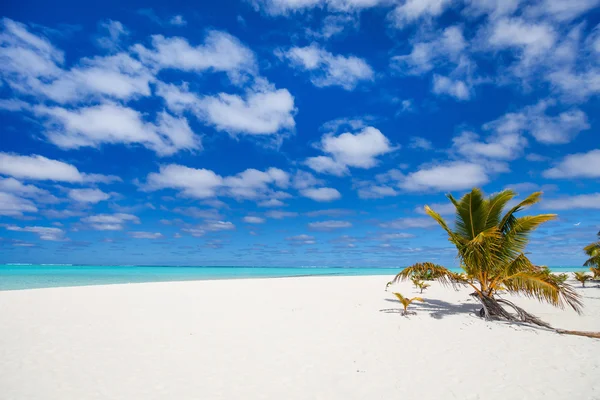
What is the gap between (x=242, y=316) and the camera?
10.9 metres

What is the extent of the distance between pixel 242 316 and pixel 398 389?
7.01m

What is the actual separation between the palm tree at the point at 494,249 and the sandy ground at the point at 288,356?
3.35ft

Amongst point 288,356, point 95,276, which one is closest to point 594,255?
point 288,356

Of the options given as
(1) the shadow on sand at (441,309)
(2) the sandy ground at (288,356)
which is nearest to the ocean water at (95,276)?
(2) the sandy ground at (288,356)

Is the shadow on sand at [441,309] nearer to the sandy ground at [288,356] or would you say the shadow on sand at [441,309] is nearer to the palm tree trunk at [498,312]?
the sandy ground at [288,356]

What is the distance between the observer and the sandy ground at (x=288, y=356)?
4961mm

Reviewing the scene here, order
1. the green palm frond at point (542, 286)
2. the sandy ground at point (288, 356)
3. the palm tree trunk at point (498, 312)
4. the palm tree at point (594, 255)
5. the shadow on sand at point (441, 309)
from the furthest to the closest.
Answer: the palm tree at point (594, 255), the shadow on sand at point (441, 309), the palm tree trunk at point (498, 312), the green palm frond at point (542, 286), the sandy ground at point (288, 356)

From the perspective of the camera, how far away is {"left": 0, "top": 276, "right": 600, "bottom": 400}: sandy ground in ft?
16.3

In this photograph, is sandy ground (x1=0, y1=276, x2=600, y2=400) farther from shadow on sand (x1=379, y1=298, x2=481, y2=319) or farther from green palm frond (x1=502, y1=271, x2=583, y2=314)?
green palm frond (x1=502, y1=271, x2=583, y2=314)

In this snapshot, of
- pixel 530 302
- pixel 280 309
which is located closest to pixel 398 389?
pixel 280 309

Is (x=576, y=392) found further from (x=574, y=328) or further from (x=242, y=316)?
(x=242, y=316)

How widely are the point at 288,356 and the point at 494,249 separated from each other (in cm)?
796

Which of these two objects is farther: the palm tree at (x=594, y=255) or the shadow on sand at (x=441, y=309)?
the palm tree at (x=594, y=255)

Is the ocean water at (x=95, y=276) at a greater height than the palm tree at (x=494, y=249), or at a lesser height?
lesser
